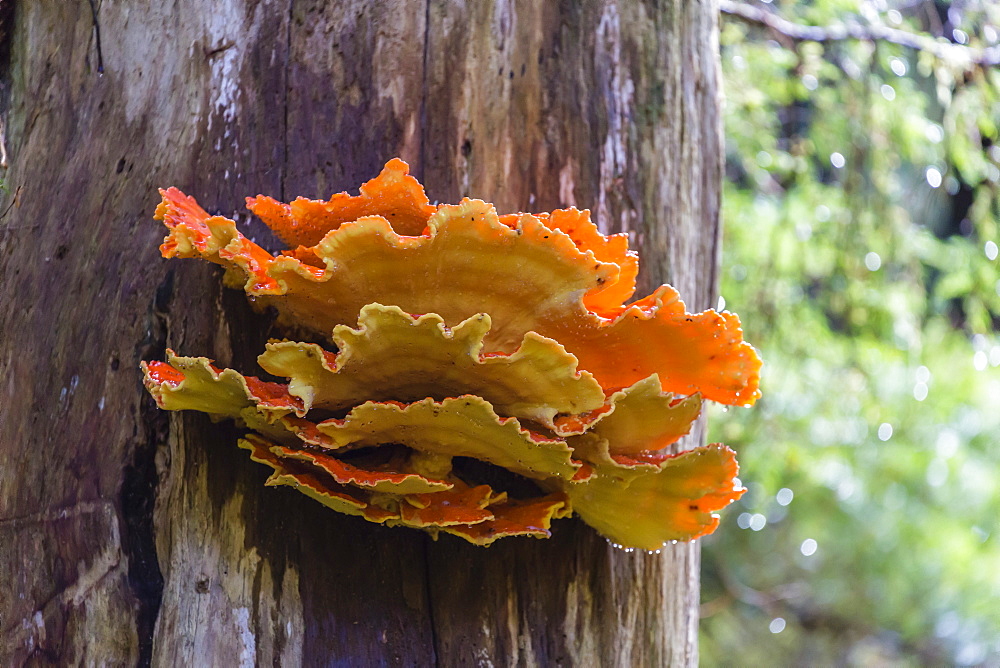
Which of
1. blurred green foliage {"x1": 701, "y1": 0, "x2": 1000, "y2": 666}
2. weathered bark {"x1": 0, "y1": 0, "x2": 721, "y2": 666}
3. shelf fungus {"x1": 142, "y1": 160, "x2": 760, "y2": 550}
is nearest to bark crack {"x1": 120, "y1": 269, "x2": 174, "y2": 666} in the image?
weathered bark {"x1": 0, "y1": 0, "x2": 721, "y2": 666}

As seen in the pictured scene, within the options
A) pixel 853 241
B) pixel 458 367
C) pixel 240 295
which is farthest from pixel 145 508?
pixel 853 241

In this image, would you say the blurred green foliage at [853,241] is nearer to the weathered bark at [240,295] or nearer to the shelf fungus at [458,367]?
the weathered bark at [240,295]

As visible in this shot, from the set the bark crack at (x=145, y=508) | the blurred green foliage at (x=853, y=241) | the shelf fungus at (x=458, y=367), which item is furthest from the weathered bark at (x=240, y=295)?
the blurred green foliage at (x=853, y=241)

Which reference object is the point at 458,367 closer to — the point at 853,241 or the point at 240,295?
the point at 240,295

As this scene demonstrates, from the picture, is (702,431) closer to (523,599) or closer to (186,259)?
(523,599)

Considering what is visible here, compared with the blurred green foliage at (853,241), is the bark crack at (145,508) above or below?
below
